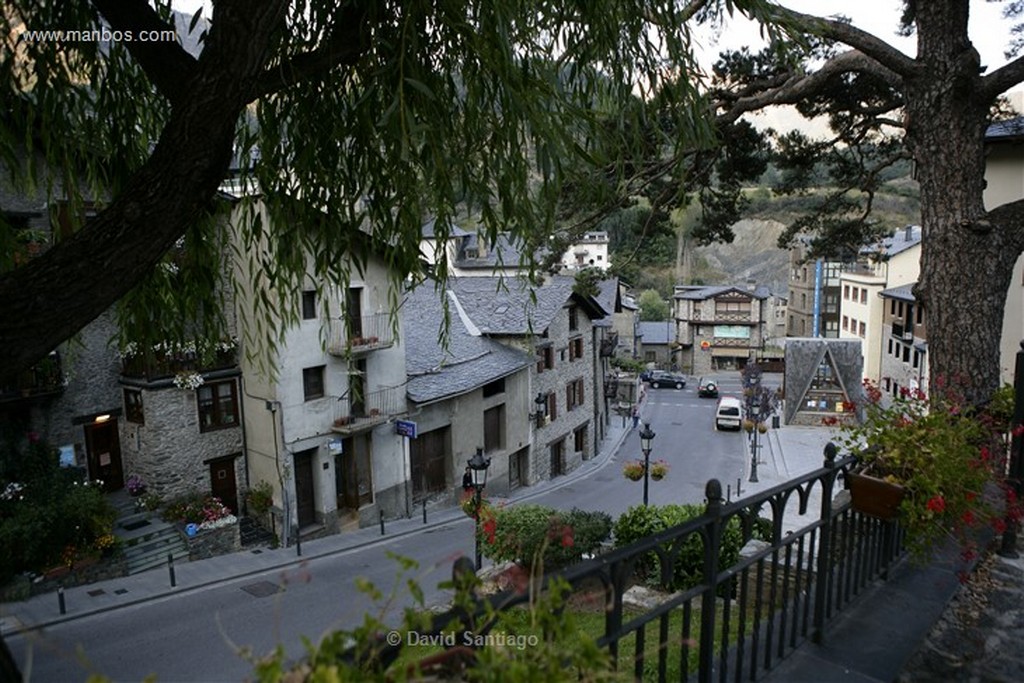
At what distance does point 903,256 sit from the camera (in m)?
37.9

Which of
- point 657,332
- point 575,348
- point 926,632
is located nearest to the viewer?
point 926,632

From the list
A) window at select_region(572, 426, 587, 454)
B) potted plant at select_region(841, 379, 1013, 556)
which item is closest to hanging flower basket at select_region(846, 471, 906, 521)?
potted plant at select_region(841, 379, 1013, 556)

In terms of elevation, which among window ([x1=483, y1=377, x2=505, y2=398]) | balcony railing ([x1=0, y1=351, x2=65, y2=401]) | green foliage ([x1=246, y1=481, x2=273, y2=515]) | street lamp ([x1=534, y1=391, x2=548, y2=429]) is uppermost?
balcony railing ([x1=0, y1=351, x2=65, y2=401])

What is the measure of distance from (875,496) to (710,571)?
6.47 feet

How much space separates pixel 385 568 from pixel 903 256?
116ft

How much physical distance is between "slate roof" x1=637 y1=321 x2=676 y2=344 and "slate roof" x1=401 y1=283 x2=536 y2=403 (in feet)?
139

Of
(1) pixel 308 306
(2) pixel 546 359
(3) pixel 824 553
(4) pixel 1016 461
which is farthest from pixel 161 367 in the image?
(4) pixel 1016 461

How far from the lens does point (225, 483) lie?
62.8ft

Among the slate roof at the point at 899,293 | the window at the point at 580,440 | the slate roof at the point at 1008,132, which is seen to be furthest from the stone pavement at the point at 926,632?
the slate roof at the point at 899,293

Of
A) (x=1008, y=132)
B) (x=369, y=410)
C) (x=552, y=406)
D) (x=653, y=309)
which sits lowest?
(x=552, y=406)

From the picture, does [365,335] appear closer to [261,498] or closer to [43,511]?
[261,498]

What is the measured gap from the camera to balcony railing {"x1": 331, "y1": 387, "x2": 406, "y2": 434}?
1970 cm

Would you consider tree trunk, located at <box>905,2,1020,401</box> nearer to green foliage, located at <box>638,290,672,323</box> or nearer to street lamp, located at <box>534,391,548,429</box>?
street lamp, located at <box>534,391,548,429</box>

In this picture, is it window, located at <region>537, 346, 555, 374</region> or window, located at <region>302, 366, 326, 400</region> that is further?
window, located at <region>537, 346, 555, 374</region>
